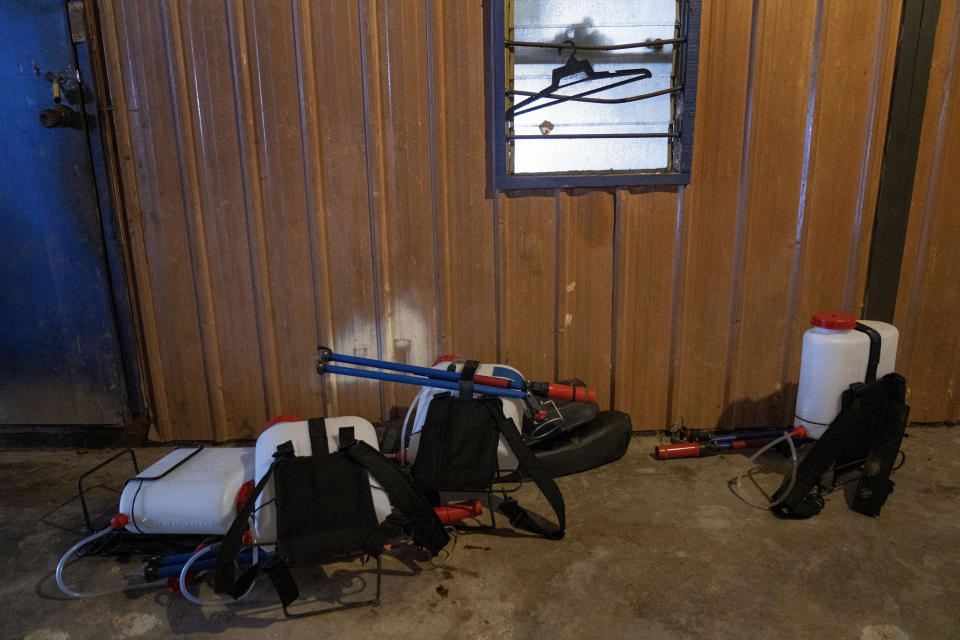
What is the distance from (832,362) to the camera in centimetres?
258

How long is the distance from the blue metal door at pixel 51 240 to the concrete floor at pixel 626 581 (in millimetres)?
756

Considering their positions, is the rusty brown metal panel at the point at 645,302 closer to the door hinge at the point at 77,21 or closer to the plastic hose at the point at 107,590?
the plastic hose at the point at 107,590

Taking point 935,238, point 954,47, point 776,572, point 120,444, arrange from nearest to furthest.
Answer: point 776,572 < point 954,47 < point 935,238 < point 120,444

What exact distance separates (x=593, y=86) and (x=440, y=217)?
103cm

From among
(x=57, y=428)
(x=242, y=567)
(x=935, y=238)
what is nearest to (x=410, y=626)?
(x=242, y=567)

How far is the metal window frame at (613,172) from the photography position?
273cm

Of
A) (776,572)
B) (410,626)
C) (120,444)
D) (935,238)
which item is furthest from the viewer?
(120,444)

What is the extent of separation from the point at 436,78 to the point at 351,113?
467mm

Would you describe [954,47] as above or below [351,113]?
above

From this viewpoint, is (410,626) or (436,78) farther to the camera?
(436,78)

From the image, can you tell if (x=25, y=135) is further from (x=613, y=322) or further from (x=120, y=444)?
(x=613, y=322)

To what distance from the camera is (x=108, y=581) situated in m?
2.08

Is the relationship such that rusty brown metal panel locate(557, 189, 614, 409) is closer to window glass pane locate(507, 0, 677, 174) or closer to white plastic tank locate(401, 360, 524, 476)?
window glass pane locate(507, 0, 677, 174)

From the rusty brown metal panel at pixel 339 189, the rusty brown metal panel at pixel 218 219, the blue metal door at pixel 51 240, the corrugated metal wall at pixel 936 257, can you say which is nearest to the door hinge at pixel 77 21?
the blue metal door at pixel 51 240
